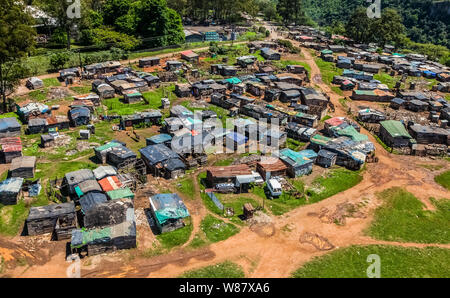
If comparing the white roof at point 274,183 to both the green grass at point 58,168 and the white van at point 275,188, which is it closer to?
the white van at point 275,188

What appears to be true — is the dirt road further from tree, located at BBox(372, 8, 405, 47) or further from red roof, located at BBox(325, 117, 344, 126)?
tree, located at BBox(372, 8, 405, 47)

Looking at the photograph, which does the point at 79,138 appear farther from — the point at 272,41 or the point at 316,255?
the point at 272,41

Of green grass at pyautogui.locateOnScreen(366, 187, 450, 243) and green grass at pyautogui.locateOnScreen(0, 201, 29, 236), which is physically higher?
green grass at pyautogui.locateOnScreen(0, 201, 29, 236)

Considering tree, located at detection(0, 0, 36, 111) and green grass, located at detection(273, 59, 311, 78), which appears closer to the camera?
tree, located at detection(0, 0, 36, 111)

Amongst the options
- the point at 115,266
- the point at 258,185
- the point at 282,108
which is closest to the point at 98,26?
the point at 282,108

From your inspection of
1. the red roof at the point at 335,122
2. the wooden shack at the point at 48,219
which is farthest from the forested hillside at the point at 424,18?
the wooden shack at the point at 48,219

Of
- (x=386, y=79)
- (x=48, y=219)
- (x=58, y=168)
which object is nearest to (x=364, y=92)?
(x=386, y=79)

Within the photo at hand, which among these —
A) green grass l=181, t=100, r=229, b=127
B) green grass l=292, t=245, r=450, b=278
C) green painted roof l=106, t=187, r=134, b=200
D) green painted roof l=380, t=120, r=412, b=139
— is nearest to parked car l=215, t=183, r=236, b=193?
green painted roof l=106, t=187, r=134, b=200
